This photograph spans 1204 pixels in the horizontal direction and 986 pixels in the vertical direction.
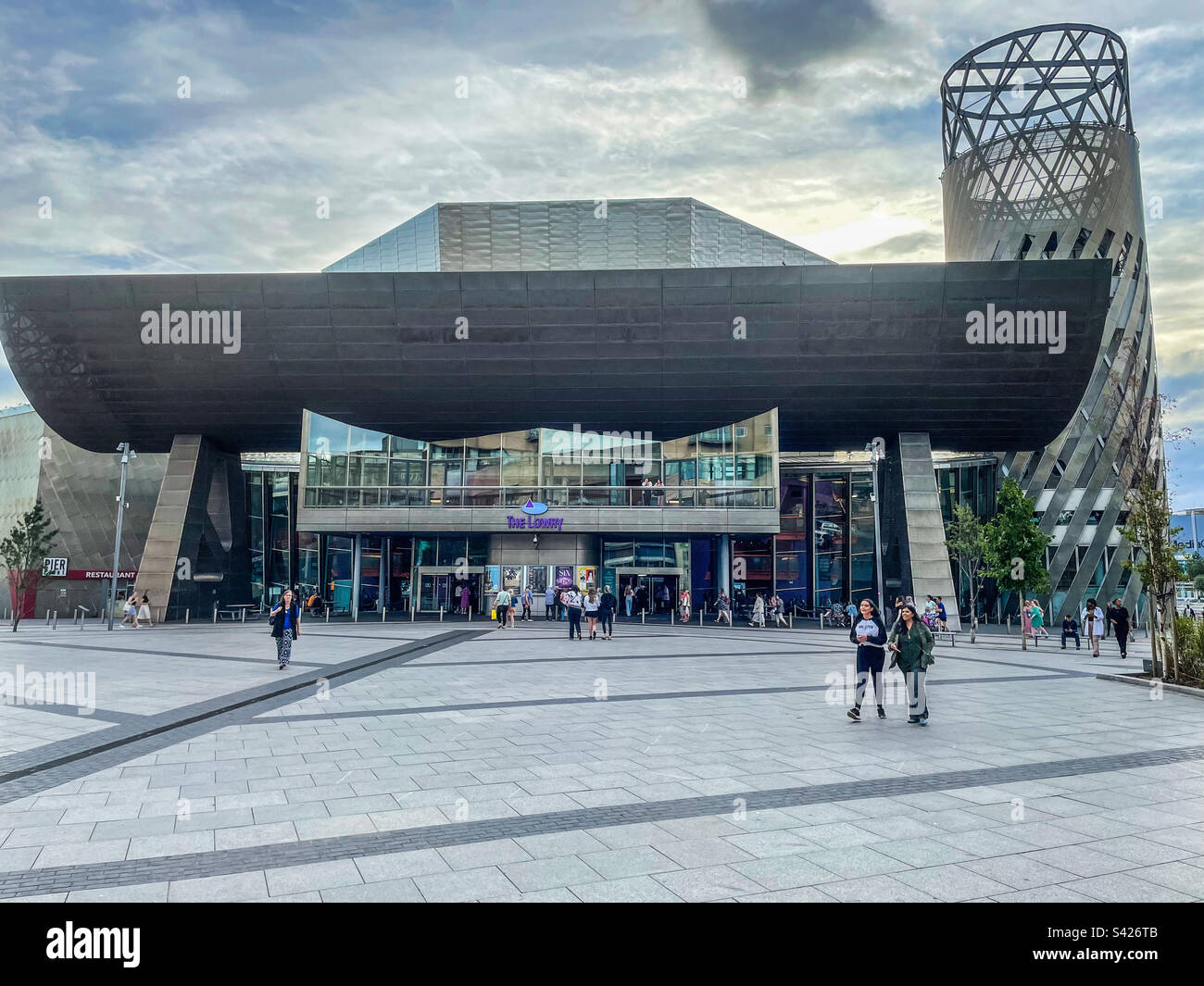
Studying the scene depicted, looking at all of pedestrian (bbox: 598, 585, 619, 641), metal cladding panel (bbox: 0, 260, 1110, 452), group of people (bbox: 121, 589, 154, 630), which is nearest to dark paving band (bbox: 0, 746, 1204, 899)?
pedestrian (bbox: 598, 585, 619, 641)

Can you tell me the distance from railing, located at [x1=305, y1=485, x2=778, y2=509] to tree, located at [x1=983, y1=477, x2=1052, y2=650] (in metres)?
10.8

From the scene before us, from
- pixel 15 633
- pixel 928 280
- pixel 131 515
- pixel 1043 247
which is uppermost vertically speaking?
pixel 1043 247

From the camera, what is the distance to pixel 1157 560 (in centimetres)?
1869

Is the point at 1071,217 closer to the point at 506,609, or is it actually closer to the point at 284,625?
the point at 506,609

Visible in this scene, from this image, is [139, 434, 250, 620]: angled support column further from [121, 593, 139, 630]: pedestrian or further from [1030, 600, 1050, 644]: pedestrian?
[1030, 600, 1050, 644]: pedestrian

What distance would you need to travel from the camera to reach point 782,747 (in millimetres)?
10461

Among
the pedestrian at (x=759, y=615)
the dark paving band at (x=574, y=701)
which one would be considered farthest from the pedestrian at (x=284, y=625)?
the pedestrian at (x=759, y=615)

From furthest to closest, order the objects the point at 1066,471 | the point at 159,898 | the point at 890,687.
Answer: the point at 1066,471 < the point at 890,687 < the point at 159,898

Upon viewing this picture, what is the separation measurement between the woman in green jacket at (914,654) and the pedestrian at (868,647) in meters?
0.33

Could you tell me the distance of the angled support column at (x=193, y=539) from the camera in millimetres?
40000

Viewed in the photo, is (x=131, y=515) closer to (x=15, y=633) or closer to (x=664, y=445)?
(x=15, y=633)

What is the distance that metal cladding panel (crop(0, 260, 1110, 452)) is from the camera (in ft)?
112
